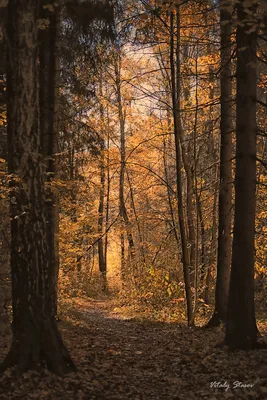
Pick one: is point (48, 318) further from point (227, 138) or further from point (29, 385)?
point (227, 138)

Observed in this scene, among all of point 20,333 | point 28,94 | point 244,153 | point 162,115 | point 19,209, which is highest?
point 162,115

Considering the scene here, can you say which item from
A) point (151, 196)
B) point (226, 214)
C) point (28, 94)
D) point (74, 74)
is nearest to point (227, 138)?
point (226, 214)

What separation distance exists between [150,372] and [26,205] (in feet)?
10.6

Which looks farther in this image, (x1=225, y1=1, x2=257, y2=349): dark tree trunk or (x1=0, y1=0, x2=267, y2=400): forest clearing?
(x1=225, y1=1, x2=257, y2=349): dark tree trunk

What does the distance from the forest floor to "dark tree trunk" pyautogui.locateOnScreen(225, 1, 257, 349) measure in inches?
17.8

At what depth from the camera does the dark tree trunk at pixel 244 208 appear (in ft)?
21.0

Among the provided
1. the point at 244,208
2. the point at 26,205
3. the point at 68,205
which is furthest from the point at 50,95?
the point at 68,205

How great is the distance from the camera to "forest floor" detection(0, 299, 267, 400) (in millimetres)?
4766

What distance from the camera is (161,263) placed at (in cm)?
1631

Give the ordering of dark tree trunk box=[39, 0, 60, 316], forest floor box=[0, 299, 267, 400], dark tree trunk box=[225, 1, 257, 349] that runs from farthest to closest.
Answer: dark tree trunk box=[39, 0, 60, 316]
dark tree trunk box=[225, 1, 257, 349]
forest floor box=[0, 299, 267, 400]

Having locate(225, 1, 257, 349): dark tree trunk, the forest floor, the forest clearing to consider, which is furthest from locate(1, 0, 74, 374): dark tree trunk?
locate(225, 1, 257, 349): dark tree trunk

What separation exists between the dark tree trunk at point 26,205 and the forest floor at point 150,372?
37 centimetres

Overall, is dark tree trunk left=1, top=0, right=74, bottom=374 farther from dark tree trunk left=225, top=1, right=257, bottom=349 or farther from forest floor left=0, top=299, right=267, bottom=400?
dark tree trunk left=225, top=1, right=257, bottom=349

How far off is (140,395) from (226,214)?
517 cm
